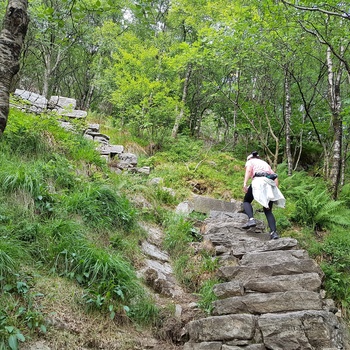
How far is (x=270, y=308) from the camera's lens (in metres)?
4.20

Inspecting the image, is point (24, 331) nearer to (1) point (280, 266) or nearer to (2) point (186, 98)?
(1) point (280, 266)

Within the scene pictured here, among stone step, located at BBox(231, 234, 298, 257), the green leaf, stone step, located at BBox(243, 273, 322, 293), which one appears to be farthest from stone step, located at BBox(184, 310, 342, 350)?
the green leaf

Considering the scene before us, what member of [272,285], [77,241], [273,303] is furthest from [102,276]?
[272,285]

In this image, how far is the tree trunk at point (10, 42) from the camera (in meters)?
2.88

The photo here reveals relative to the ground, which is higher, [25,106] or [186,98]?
[186,98]

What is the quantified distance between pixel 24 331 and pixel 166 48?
16434mm

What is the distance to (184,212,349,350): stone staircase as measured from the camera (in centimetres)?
367

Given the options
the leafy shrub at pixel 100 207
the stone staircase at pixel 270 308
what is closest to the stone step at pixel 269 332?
the stone staircase at pixel 270 308

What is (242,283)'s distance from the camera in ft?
15.6

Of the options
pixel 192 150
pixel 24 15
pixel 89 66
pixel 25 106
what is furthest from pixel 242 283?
pixel 89 66

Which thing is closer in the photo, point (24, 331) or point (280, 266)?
point (24, 331)

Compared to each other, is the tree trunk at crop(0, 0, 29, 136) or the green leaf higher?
the tree trunk at crop(0, 0, 29, 136)

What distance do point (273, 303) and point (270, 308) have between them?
8cm

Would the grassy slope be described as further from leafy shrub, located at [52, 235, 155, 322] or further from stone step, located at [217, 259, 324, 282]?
stone step, located at [217, 259, 324, 282]
